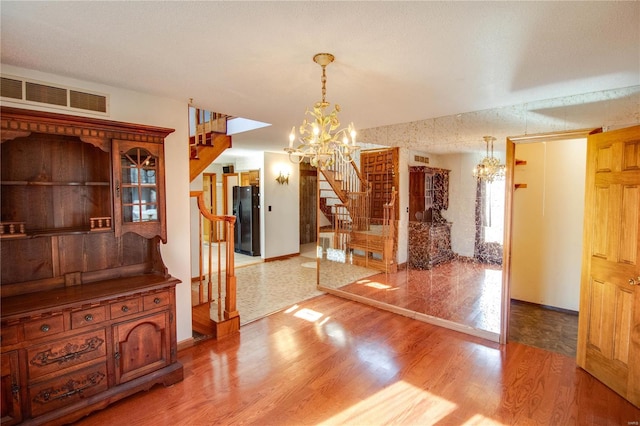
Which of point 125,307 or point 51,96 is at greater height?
point 51,96

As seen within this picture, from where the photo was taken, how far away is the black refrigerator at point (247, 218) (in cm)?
727

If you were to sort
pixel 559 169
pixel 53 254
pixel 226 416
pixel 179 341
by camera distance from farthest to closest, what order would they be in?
1. pixel 559 169
2. pixel 179 341
3. pixel 53 254
4. pixel 226 416

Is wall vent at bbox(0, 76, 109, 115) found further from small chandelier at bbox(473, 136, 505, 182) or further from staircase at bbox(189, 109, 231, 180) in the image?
small chandelier at bbox(473, 136, 505, 182)

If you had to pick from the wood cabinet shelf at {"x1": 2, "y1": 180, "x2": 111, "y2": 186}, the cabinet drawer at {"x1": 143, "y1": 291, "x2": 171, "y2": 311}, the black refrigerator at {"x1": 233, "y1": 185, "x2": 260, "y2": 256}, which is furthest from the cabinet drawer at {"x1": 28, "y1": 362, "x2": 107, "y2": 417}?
the black refrigerator at {"x1": 233, "y1": 185, "x2": 260, "y2": 256}

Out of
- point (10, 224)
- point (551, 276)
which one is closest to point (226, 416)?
point (10, 224)

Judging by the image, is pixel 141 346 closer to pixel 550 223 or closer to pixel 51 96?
pixel 51 96

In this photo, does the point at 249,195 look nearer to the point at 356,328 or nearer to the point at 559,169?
the point at 356,328

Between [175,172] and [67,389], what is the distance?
1.90 metres

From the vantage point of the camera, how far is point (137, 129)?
246 centimetres

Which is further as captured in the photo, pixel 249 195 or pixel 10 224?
pixel 249 195

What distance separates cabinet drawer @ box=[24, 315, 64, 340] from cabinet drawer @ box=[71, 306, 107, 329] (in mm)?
69

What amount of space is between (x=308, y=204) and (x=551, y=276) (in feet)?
19.5

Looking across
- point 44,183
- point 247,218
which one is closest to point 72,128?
point 44,183

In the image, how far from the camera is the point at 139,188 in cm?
257
